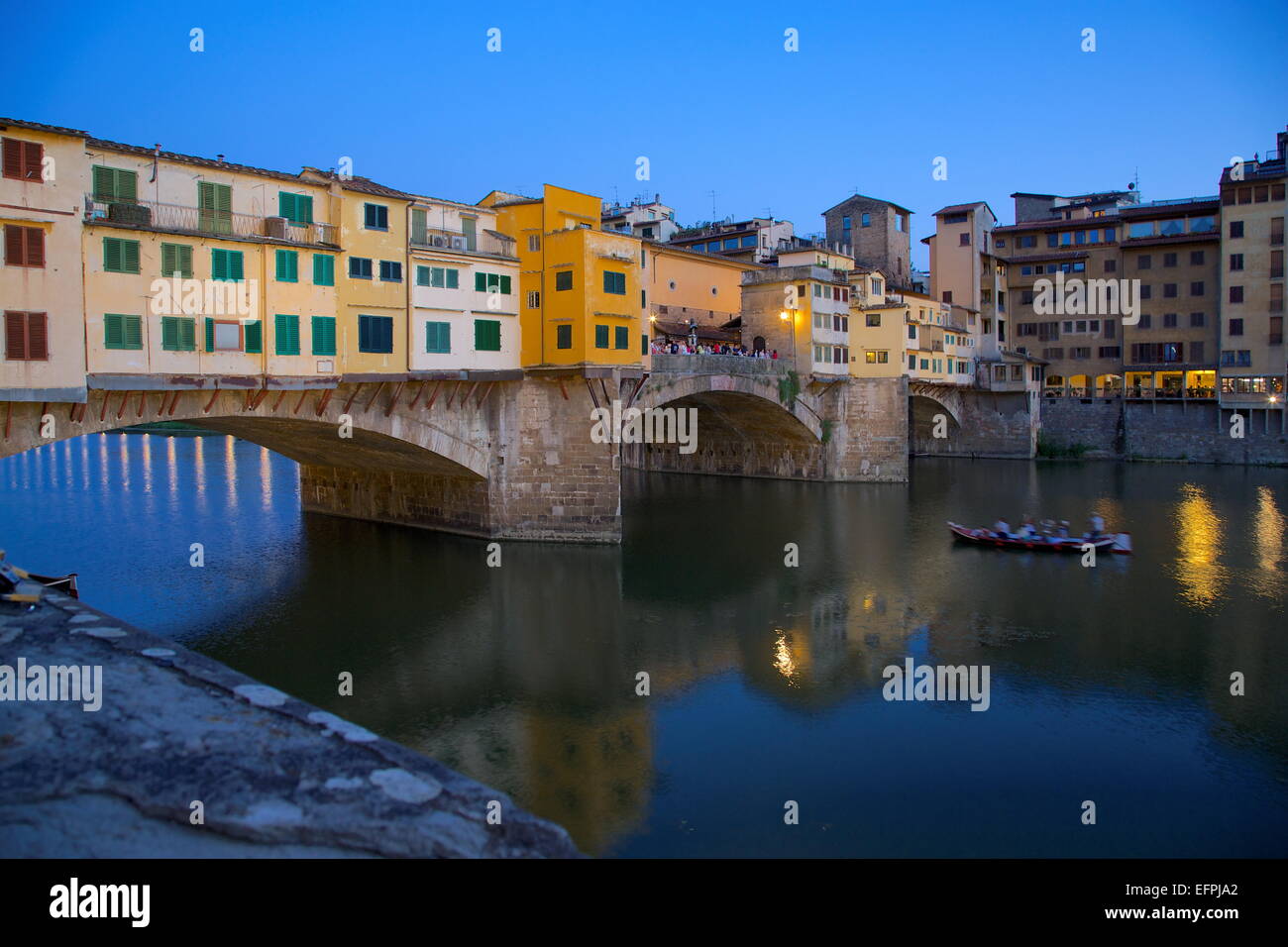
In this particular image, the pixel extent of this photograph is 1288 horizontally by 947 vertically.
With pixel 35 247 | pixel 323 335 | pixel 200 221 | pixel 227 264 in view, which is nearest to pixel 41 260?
pixel 35 247

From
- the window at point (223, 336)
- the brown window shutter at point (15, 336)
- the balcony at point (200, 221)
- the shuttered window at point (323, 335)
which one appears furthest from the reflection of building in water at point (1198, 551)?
the brown window shutter at point (15, 336)

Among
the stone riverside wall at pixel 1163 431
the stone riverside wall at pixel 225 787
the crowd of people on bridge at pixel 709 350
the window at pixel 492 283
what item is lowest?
the stone riverside wall at pixel 225 787

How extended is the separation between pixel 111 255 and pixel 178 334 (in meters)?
2.22

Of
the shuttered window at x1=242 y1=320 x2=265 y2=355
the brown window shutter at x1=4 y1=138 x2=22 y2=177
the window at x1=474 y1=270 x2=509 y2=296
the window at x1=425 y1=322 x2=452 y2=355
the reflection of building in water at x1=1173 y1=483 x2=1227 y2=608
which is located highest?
→ the brown window shutter at x1=4 y1=138 x2=22 y2=177

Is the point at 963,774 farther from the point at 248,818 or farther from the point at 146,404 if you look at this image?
the point at 146,404

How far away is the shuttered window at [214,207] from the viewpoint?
21.7m

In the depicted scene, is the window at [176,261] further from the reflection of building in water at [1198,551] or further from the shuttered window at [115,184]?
the reflection of building in water at [1198,551]

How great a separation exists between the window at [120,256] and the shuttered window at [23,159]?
186 cm

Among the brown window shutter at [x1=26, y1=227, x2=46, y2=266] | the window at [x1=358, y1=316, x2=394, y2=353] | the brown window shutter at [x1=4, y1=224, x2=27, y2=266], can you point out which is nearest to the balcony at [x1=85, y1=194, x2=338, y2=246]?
the brown window shutter at [x1=26, y1=227, x2=46, y2=266]

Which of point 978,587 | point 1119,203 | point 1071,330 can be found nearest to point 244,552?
point 978,587

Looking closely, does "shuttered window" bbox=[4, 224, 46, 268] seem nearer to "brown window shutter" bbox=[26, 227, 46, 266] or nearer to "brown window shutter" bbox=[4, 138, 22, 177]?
"brown window shutter" bbox=[26, 227, 46, 266]

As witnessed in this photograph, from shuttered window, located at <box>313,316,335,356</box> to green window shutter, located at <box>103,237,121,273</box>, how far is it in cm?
499

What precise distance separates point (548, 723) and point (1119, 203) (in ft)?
242

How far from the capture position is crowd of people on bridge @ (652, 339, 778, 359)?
40.6 m
